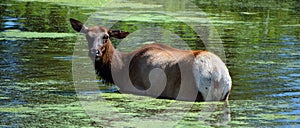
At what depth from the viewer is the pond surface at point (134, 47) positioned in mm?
7969

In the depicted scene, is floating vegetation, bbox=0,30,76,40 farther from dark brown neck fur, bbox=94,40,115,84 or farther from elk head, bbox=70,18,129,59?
elk head, bbox=70,18,129,59

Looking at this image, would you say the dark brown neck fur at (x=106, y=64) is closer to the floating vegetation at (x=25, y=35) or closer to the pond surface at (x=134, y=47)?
the pond surface at (x=134, y=47)

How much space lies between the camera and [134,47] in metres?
13.9

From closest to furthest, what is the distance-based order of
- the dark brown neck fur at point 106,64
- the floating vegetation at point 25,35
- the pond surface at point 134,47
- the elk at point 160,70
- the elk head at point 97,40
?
the pond surface at point 134,47
the elk at point 160,70
the elk head at point 97,40
the dark brown neck fur at point 106,64
the floating vegetation at point 25,35

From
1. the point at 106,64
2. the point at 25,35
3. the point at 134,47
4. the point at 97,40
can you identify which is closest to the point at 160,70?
the point at 106,64

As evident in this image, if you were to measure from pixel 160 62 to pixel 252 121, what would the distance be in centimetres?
216

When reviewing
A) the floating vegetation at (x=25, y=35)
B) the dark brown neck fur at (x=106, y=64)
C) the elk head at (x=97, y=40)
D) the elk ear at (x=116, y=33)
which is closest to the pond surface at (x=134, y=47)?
the floating vegetation at (x=25, y=35)

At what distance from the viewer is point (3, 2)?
23.7 metres

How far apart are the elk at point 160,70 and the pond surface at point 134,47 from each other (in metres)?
0.21

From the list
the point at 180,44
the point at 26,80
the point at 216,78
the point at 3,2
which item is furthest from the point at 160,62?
the point at 3,2

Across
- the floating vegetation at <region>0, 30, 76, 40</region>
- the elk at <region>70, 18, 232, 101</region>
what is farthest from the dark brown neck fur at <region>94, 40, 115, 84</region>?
the floating vegetation at <region>0, 30, 76, 40</region>

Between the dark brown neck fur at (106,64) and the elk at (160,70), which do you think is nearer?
the elk at (160,70)

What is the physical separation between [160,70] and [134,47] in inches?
170

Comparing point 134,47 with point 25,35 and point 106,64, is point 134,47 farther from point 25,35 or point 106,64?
point 106,64
